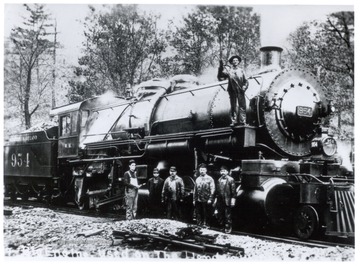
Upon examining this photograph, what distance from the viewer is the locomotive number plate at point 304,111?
8789 mm

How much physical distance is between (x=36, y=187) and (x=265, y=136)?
28.9 feet

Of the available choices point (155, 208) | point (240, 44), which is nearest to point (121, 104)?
point (155, 208)

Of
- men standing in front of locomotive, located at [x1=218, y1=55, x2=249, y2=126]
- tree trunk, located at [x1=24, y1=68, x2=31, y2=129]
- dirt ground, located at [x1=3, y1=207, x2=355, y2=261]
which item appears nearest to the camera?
dirt ground, located at [x1=3, y1=207, x2=355, y2=261]

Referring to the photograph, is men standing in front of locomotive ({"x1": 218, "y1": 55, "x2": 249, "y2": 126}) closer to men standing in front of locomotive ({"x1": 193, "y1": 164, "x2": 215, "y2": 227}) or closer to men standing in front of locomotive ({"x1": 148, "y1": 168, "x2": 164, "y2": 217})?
men standing in front of locomotive ({"x1": 193, "y1": 164, "x2": 215, "y2": 227})

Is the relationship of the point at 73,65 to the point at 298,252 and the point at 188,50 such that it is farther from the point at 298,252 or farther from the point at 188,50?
the point at 298,252

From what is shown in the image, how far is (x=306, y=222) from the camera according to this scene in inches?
299

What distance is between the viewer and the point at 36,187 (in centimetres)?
1475

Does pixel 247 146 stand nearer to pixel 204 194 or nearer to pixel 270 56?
pixel 204 194

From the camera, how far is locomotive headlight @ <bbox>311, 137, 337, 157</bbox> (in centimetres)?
836

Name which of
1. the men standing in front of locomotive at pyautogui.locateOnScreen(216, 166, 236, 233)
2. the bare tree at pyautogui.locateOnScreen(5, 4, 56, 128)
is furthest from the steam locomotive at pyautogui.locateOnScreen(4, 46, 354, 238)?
the bare tree at pyautogui.locateOnScreen(5, 4, 56, 128)

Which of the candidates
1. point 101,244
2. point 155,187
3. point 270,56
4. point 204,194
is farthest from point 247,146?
point 101,244

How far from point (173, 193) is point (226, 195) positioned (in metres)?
1.48

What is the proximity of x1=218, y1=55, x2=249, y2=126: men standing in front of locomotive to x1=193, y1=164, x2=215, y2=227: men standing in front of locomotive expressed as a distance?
113 centimetres

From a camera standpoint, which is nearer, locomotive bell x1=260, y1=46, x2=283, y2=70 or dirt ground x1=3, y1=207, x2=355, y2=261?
dirt ground x1=3, y1=207, x2=355, y2=261
